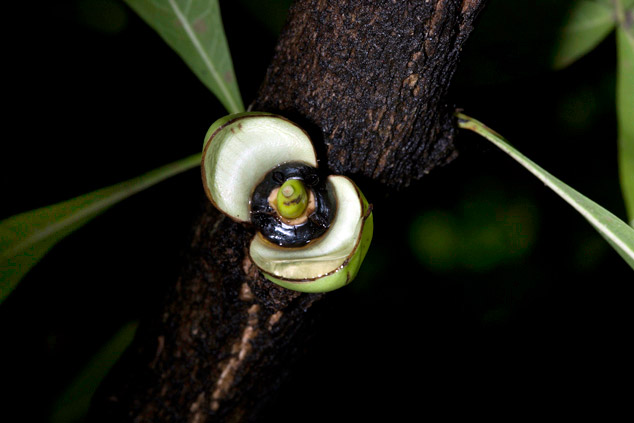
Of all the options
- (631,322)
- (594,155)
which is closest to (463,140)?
(594,155)

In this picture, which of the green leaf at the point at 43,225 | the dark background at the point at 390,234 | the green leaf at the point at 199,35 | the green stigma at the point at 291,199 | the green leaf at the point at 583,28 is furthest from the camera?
the dark background at the point at 390,234

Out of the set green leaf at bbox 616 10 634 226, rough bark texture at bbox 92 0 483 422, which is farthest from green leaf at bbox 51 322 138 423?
green leaf at bbox 616 10 634 226

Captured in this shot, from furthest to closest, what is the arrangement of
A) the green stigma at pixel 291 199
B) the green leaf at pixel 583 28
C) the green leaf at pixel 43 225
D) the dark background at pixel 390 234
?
the dark background at pixel 390 234 → the green leaf at pixel 583 28 → the green leaf at pixel 43 225 → the green stigma at pixel 291 199

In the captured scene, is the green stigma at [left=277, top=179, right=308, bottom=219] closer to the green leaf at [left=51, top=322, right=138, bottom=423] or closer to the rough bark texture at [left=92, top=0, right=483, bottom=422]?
the rough bark texture at [left=92, top=0, right=483, bottom=422]

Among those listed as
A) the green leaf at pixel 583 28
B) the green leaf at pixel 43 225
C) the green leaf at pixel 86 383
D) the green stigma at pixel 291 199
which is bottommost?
the green leaf at pixel 86 383

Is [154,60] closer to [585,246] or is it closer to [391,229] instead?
[391,229]

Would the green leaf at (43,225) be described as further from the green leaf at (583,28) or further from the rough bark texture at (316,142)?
the green leaf at (583,28)

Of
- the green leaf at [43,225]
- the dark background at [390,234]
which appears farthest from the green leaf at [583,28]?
the green leaf at [43,225]
